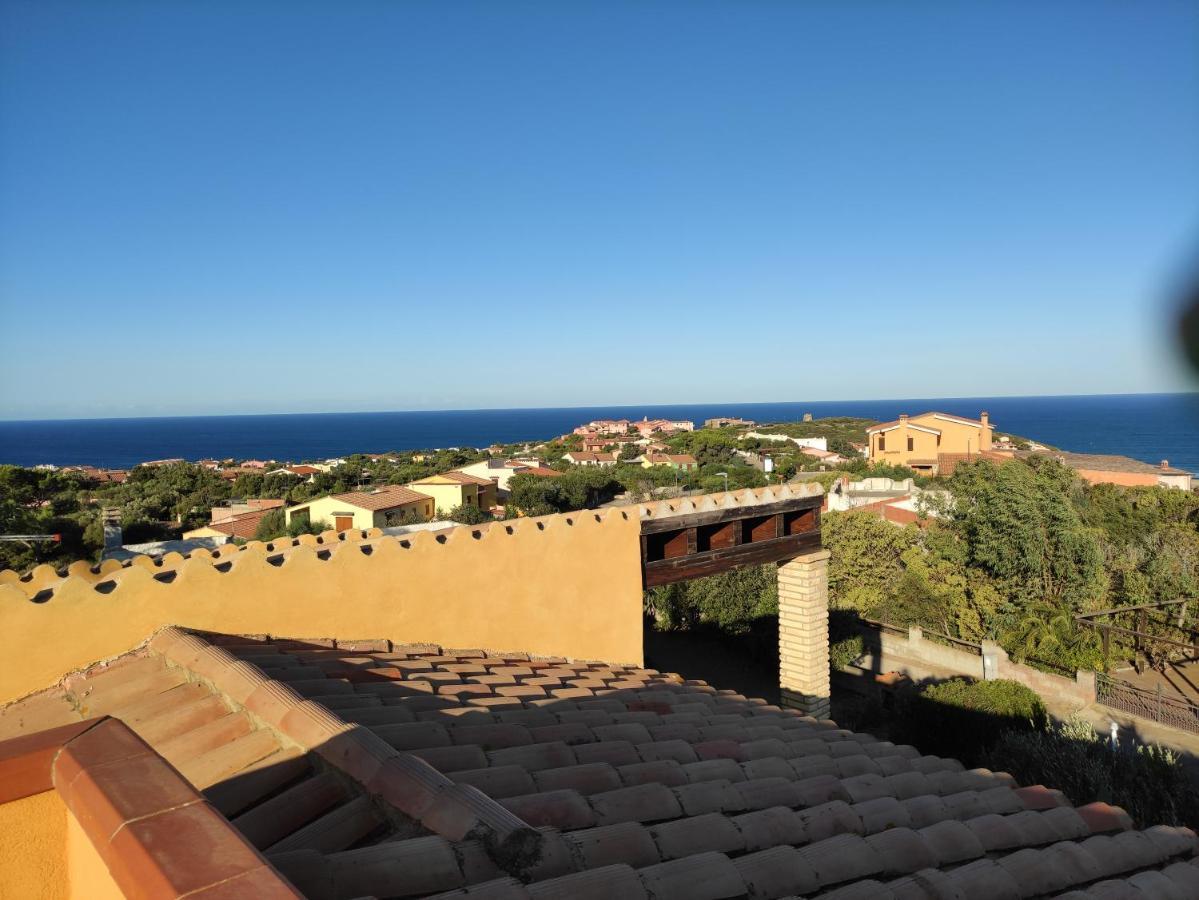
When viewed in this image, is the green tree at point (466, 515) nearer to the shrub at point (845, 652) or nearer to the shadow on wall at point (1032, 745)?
the shrub at point (845, 652)

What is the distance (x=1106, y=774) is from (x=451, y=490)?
108 feet

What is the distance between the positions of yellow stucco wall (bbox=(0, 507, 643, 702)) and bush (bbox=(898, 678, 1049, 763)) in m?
6.98

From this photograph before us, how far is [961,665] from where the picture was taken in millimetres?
16484

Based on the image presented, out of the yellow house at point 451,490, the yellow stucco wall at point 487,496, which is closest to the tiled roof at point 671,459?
the yellow stucco wall at point 487,496

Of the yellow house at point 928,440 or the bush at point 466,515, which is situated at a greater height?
the yellow house at point 928,440

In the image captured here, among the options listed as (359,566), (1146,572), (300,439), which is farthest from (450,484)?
(300,439)

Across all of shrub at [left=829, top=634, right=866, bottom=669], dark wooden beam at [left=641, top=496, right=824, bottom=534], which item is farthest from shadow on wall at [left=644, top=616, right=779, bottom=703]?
dark wooden beam at [left=641, top=496, right=824, bottom=534]

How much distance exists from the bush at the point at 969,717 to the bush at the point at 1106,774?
5.55 feet

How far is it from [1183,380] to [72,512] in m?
44.9

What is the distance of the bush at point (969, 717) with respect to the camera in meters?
12.1

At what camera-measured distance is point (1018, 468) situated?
22188 millimetres

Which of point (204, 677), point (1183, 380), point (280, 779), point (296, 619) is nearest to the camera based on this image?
point (1183, 380)

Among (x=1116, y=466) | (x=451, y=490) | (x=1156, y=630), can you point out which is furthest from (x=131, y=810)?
(x=1116, y=466)

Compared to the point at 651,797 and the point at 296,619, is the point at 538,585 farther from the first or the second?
the point at 651,797
